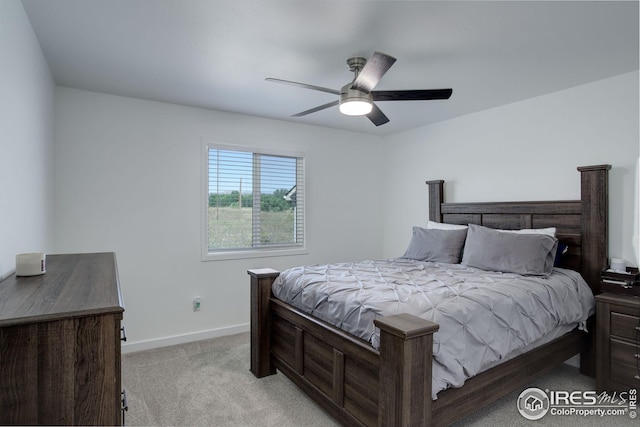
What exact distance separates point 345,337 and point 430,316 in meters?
0.50

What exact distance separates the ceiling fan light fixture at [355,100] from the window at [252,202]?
6.38 ft

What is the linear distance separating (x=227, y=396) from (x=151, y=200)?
206 centimetres

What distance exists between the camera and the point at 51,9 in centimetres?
193

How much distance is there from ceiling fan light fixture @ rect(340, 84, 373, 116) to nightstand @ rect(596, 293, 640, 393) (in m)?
2.26

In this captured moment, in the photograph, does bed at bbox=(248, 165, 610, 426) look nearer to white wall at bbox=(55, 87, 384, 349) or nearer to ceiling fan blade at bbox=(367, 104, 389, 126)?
white wall at bbox=(55, 87, 384, 349)

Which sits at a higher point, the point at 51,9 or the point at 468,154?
the point at 51,9

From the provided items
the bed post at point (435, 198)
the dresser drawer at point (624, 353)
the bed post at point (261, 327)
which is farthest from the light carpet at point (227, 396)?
the bed post at point (435, 198)

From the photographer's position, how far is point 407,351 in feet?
5.05

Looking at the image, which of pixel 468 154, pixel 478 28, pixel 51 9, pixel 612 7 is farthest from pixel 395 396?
pixel 468 154

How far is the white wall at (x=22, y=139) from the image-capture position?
5.45 feet

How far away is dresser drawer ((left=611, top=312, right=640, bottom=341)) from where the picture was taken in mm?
2400

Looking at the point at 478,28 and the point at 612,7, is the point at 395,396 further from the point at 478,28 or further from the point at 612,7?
the point at 612,7

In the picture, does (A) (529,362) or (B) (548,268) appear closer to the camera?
(A) (529,362)

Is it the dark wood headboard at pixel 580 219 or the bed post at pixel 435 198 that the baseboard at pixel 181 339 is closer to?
the bed post at pixel 435 198
